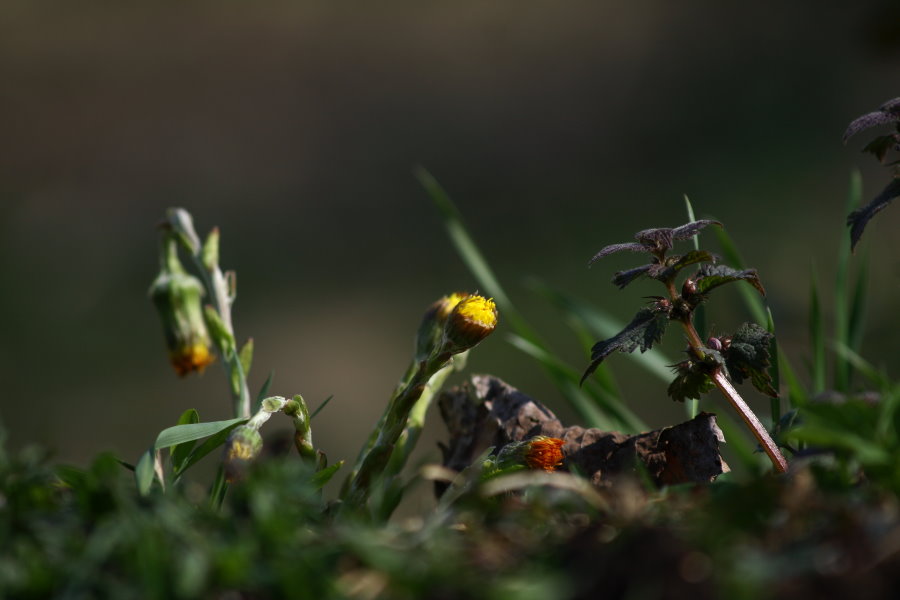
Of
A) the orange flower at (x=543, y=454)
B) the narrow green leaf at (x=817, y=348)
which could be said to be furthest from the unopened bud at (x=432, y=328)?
the narrow green leaf at (x=817, y=348)

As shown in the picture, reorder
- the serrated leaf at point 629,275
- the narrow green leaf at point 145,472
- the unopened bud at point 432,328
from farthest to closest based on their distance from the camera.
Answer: the unopened bud at point 432,328 → the serrated leaf at point 629,275 → the narrow green leaf at point 145,472

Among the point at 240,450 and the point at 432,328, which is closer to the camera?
the point at 240,450

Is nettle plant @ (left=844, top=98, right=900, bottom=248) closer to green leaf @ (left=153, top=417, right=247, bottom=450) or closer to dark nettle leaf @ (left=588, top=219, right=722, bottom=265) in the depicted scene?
dark nettle leaf @ (left=588, top=219, right=722, bottom=265)

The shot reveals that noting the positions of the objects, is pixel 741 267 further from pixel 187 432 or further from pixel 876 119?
pixel 187 432

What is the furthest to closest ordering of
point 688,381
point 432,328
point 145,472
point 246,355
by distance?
point 246,355 < point 432,328 < point 688,381 < point 145,472

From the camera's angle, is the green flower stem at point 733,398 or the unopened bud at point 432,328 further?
the unopened bud at point 432,328

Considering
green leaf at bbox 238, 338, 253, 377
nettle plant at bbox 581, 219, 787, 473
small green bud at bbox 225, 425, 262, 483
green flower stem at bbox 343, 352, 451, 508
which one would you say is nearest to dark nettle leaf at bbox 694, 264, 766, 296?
nettle plant at bbox 581, 219, 787, 473

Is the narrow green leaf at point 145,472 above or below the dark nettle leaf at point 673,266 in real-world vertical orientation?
above

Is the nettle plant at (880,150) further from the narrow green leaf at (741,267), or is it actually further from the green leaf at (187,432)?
the green leaf at (187,432)

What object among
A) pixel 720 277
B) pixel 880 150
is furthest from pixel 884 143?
pixel 720 277
